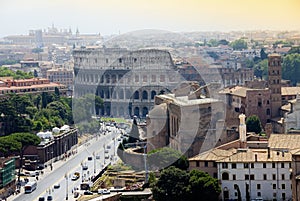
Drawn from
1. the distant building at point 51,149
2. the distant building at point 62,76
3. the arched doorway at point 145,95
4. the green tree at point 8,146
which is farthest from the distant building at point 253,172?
the distant building at point 62,76

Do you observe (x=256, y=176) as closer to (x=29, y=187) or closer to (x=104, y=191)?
(x=104, y=191)

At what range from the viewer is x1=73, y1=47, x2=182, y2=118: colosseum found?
58.5 meters

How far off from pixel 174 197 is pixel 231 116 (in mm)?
8539

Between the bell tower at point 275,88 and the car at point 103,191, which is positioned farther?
the bell tower at point 275,88

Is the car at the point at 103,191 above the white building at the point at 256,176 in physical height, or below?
below

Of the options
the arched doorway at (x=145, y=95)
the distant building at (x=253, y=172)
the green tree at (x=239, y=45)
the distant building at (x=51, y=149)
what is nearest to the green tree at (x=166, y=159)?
the distant building at (x=253, y=172)

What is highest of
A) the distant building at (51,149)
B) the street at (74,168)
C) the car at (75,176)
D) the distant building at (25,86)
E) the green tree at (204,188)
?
the distant building at (25,86)

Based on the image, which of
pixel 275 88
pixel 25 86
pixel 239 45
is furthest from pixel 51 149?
pixel 239 45

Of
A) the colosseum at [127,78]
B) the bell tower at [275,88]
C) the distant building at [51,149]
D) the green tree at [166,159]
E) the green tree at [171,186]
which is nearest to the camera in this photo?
the green tree at [171,186]

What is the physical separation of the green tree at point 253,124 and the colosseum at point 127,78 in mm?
19409

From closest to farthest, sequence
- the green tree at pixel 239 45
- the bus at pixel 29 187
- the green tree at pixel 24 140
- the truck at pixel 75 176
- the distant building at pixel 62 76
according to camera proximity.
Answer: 1. the bus at pixel 29 187
2. the truck at pixel 75 176
3. the green tree at pixel 24 140
4. the distant building at pixel 62 76
5. the green tree at pixel 239 45

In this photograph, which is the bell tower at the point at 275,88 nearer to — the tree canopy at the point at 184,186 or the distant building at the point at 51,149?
the distant building at the point at 51,149

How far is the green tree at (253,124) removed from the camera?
121ft

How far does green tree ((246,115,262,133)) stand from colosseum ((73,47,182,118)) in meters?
19.4
